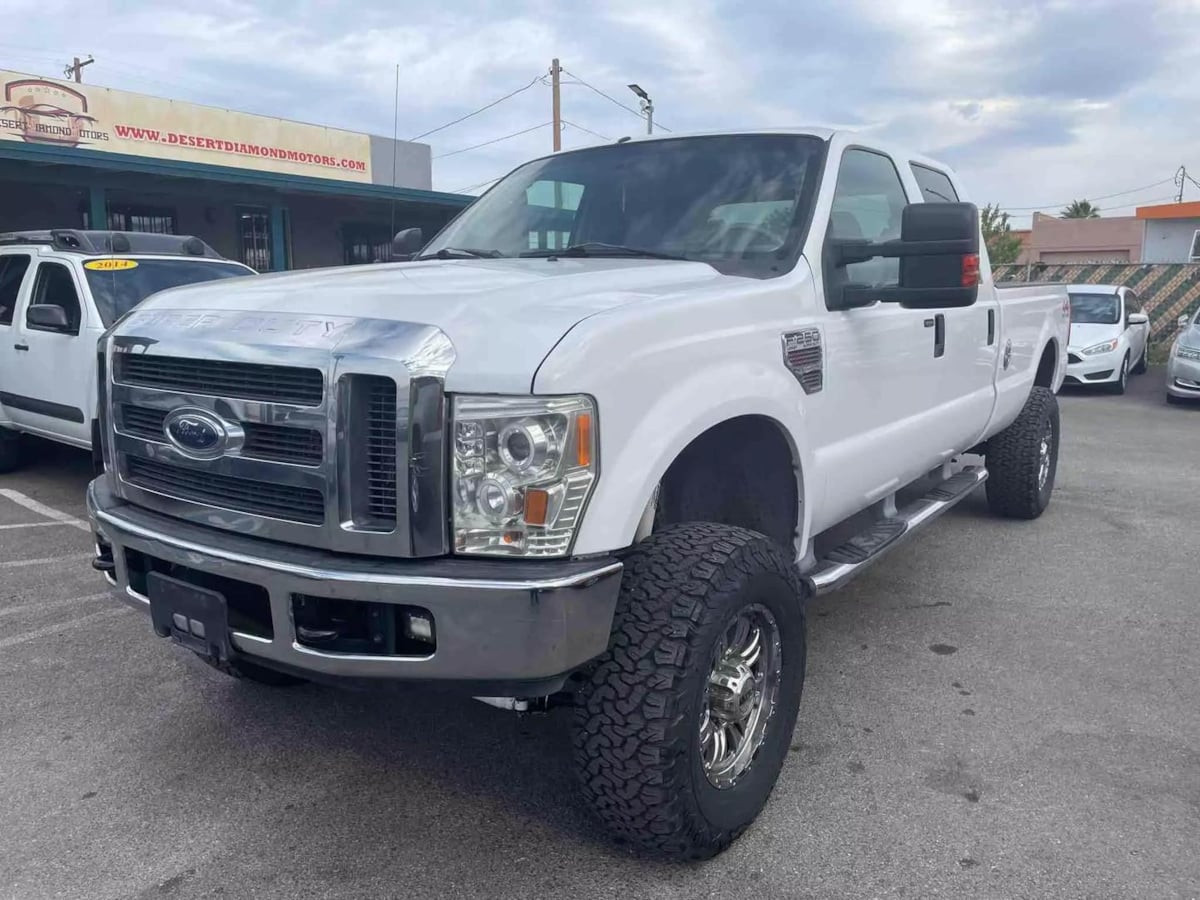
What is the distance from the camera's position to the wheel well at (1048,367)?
6469 mm

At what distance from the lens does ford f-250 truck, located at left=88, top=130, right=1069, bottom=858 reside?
2227 millimetres

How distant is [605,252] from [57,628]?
2949mm

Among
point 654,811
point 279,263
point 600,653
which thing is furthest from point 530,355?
point 279,263

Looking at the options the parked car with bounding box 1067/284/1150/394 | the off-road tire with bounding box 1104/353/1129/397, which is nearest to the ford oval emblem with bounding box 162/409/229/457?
the parked car with bounding box 1067/284/1150/394

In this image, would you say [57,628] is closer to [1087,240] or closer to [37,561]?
[37,561]

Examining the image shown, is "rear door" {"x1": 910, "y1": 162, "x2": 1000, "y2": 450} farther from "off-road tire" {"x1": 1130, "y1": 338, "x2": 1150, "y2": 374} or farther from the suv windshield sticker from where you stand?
"off-road tire" {"x1": 1130, "y1": 338, "x2": 1150, "y2": 374}

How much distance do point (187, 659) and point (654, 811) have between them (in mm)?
2316

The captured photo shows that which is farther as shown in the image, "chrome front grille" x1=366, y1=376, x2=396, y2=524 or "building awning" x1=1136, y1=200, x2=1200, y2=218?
"building awning" x1=1136, y1=200, x2=1200, y2=218

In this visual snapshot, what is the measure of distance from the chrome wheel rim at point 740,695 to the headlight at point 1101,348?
Result: 1302 centimetres

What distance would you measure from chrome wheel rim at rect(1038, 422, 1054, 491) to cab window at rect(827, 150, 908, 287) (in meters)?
2.51

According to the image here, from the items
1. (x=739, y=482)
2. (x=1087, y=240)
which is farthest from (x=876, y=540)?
(x=1087, y=240)

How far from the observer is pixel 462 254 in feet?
12.6

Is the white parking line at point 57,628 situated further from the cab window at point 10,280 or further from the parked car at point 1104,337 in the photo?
the parked car at point 1104,337

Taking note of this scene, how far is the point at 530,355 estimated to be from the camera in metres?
2.23
